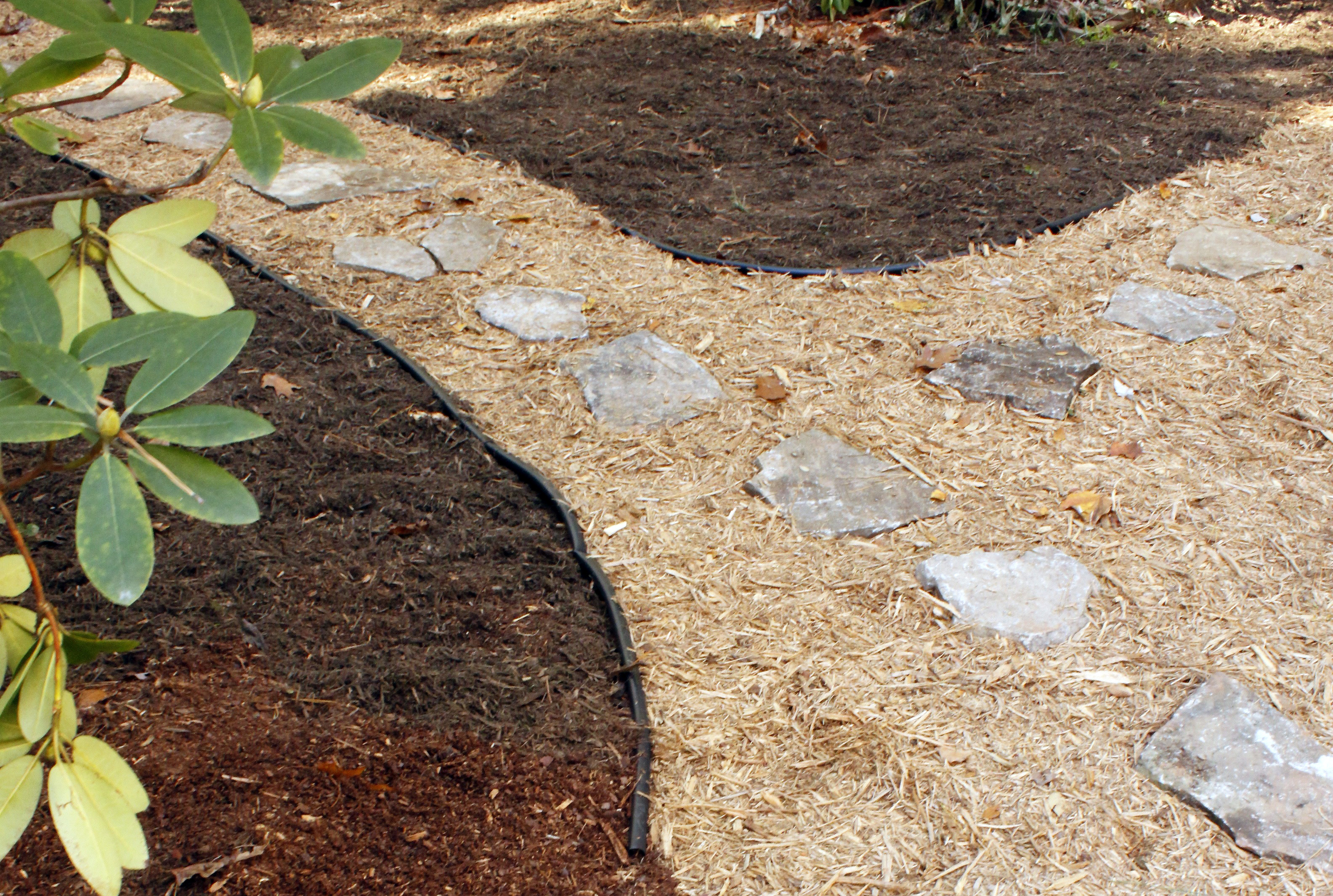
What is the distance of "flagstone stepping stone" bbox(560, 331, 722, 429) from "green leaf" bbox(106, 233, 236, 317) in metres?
2.14

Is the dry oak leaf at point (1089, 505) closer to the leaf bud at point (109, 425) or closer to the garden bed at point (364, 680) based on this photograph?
the garden bed at point (364, 680)

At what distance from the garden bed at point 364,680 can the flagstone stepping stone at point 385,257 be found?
3.28ft

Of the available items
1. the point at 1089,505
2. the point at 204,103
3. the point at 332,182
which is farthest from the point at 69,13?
the point at 332,182

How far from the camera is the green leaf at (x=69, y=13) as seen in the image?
0.97 meters

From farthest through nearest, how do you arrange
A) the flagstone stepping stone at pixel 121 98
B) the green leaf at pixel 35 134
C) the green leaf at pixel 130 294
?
the flagstone stepping stone at pixel 121 98 < the green leaf at pixel 35 134 < the green leaf at pixel 130 294

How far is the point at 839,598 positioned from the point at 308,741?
1332mm

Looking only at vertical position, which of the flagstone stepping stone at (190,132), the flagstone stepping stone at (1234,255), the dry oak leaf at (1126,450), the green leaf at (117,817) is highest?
the green leaf at (117,817)

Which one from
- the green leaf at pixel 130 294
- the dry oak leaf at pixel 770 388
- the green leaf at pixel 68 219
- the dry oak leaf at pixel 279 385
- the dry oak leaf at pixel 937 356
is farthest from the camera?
the dry oak leaf at pixel 937 356

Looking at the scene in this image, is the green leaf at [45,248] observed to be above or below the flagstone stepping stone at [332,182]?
above

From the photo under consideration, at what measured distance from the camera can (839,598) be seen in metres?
2.59

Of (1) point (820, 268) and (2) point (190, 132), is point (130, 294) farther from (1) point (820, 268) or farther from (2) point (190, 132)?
(2) point (190, 132)

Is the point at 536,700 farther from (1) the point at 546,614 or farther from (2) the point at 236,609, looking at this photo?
(2) the point at 236,609

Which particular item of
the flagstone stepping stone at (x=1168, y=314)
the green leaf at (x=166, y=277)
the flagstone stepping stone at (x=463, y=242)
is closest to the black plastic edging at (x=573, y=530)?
the flagstone stepping stone at (x=463, y=242)

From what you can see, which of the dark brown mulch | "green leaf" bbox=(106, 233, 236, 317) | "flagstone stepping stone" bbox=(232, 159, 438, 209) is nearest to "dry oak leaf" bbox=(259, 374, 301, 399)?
the dark brown mulch
